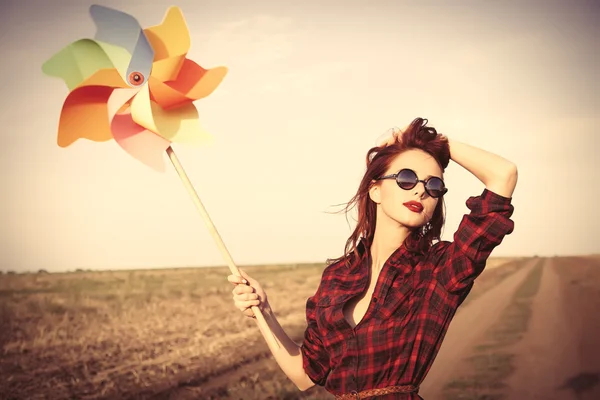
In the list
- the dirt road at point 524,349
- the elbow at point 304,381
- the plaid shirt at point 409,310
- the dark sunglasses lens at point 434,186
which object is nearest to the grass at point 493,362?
the dirt road at point 524,349

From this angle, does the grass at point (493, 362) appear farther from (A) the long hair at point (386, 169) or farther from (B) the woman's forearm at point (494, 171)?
(B) the woman's forearm at point (494, 171)

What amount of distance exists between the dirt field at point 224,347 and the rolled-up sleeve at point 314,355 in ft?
18.9

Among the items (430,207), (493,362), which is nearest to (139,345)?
(493,362)

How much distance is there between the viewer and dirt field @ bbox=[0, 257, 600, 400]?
1031 cm

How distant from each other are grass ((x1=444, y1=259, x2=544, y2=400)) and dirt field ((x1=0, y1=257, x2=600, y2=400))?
0.02 metres

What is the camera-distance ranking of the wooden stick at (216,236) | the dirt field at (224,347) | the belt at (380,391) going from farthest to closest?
the dirt field at (224,347), the wooden stick at (216,236), the belt at (380,391)

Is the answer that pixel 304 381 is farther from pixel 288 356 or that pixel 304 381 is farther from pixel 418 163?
pixel 418 163

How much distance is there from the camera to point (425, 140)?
3559 millimetres

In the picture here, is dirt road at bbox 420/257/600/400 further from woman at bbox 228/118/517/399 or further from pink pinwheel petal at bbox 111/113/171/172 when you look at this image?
pink pinwheel petal at bbox 111/113/171/172

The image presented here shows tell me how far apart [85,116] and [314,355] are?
1.45m

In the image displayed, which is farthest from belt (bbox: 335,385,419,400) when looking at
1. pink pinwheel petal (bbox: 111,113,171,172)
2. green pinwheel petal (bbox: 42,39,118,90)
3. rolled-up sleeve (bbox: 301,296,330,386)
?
green pinwheel petal (bbox: 42,39,118,90)

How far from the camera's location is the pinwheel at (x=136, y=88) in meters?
3.67

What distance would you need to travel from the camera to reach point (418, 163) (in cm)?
351

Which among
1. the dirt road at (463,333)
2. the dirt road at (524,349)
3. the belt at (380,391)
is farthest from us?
the dirt road at (463,333)
